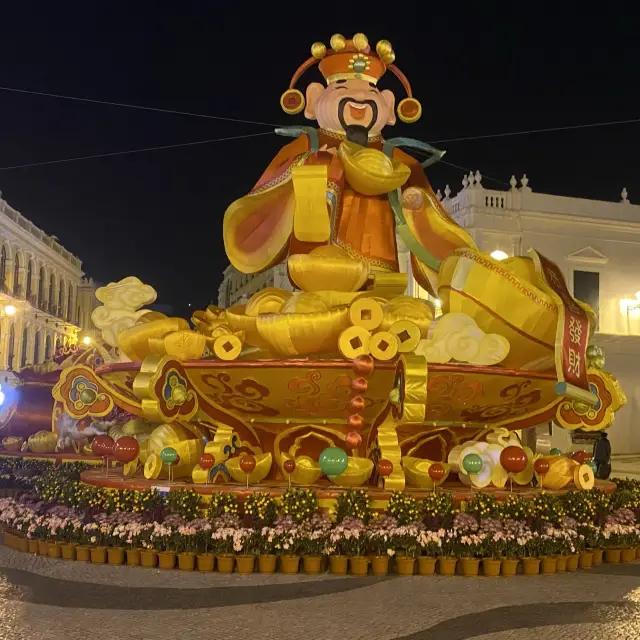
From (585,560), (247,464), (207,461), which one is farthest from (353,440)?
(585,560)

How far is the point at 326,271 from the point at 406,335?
48.4 inches

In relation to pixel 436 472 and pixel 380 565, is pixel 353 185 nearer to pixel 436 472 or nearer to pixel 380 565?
pixel 436 472

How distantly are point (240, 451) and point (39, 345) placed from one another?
3900 cm

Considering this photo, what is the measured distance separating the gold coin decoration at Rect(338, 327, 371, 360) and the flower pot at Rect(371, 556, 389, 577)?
1812mm

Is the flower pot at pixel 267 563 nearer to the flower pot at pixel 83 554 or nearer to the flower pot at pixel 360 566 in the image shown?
the flower pot at pixel 360 566

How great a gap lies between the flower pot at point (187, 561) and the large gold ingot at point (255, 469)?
4.57 feet

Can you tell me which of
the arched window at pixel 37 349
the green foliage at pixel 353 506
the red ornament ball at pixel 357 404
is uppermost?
the arched window at pixel 37 349

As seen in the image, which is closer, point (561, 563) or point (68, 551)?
point (561, 563)

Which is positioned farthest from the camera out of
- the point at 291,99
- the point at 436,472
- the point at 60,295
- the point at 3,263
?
the point at 60,295

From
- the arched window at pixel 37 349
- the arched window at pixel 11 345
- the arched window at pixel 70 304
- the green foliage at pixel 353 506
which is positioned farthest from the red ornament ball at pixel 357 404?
the arched window at pixel 70 304

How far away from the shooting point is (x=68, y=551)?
7.18 meters

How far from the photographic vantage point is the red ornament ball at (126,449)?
8.18 metres

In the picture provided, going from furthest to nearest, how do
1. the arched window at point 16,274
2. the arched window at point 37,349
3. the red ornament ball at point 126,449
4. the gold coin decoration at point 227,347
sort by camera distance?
the arched window at point 37,349 < the arched window at point 16,274 < the red ornament ball at point 126,449 < the gold coin decoration at point 227,347

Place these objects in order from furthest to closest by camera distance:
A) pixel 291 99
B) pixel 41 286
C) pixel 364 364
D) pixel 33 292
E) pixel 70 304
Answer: pixel 70 304, pixel 41 286, pixel 33 292, pixel 291 99, pixel 364 364
